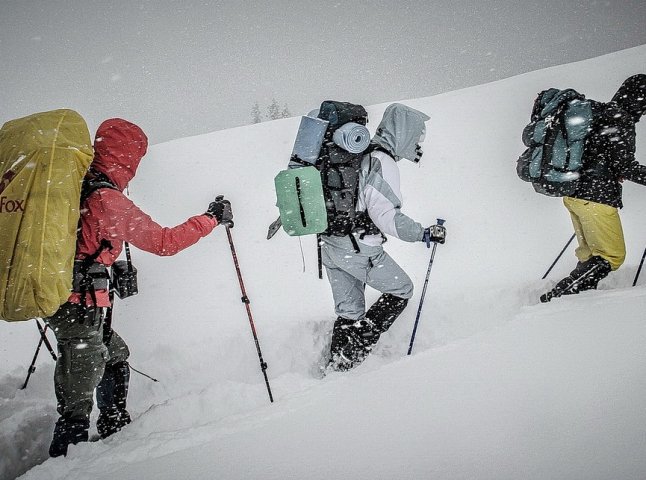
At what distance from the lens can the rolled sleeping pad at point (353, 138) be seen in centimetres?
272

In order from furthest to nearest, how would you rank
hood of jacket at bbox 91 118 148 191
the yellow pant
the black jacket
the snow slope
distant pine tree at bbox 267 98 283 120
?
distant pine tree at bbox 267 98 283 120, the yellow pant, the black jacket, hood of jacket at bbox 91 118 148 191, the snow slope

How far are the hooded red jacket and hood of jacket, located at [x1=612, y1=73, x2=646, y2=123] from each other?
4658 millimetres

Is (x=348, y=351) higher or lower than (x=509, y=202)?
lower

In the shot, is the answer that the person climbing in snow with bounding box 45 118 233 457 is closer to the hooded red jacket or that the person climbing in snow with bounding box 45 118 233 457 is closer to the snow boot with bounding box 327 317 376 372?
the hooded red jacket

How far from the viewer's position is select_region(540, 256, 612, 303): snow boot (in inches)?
136

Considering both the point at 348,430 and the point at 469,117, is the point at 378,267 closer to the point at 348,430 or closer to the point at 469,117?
the point at 348,430

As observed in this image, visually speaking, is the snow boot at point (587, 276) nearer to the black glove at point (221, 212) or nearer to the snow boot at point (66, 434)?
the black glove at point (221, 212)

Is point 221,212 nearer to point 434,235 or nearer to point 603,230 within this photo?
point 434,235

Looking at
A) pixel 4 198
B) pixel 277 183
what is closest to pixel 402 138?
pixel 277 183

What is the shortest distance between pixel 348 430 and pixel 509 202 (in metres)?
5.34

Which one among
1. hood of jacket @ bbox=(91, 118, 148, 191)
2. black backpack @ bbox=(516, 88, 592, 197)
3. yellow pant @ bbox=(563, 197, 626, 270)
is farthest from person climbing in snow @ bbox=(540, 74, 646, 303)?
hood of jacket @ bbox=(91, 118, 148, 191)

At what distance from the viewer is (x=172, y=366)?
12.9 feet

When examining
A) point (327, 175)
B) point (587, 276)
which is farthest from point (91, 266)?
point (587, 276)

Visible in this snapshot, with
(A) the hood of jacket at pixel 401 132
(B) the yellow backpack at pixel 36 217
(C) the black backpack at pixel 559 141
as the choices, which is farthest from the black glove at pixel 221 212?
(C) the black backpack at pixel 559 141
